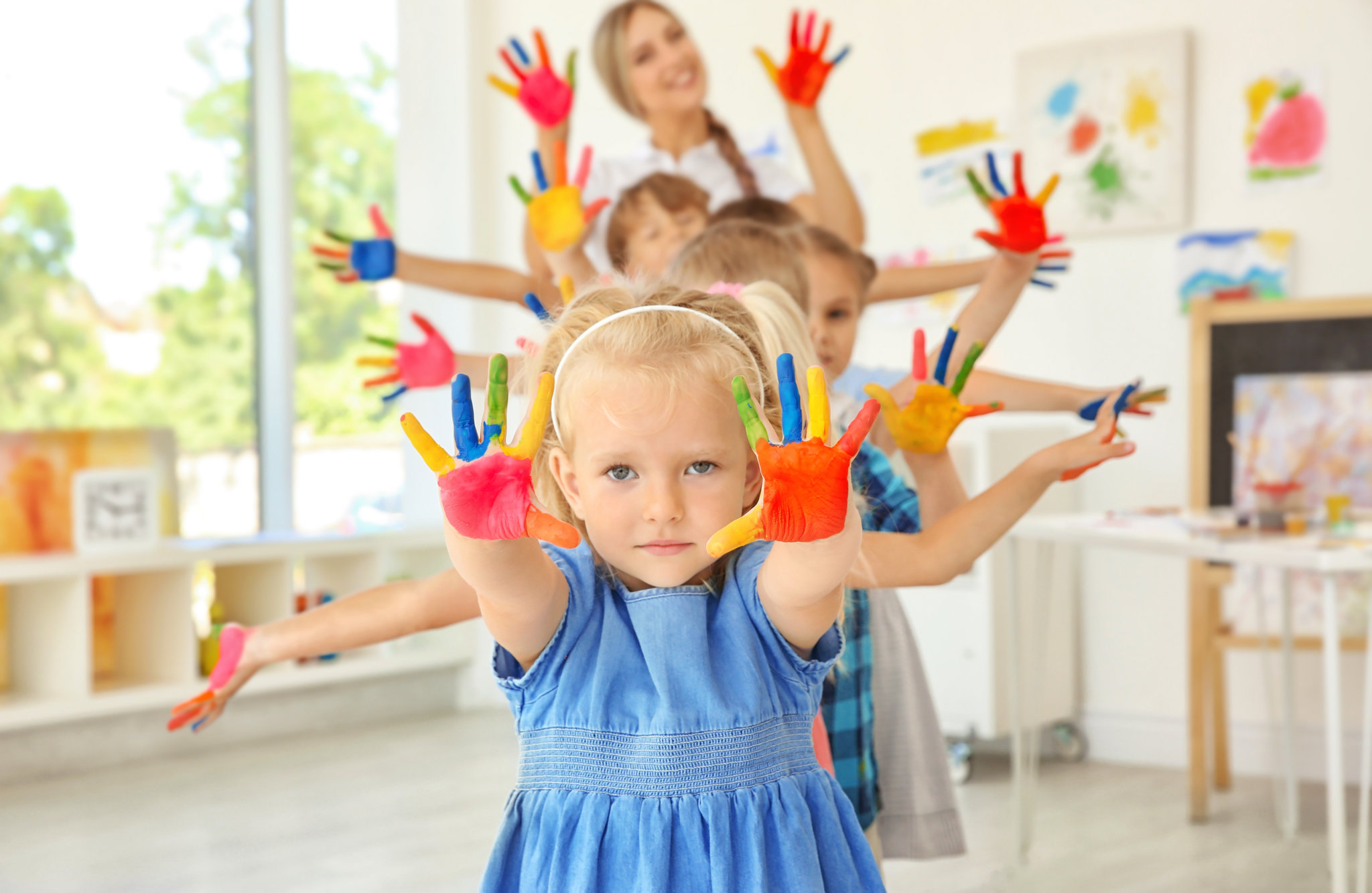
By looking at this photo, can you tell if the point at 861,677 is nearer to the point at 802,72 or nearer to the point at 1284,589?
the point at 802,72

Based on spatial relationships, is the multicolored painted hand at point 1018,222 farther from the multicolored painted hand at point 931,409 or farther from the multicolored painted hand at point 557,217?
the multicolored painted hand at point 557,217

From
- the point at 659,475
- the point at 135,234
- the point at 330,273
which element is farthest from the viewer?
the point at 330,273

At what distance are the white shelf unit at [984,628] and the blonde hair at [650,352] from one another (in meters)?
2.02

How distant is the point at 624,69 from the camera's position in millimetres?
2434

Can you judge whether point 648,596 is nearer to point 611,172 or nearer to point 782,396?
point 782,396

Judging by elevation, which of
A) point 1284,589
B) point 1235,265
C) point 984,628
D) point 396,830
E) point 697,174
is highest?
point 697,174

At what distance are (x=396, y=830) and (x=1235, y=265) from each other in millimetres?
2229

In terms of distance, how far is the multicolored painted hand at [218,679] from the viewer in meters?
1.17

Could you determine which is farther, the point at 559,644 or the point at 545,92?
the point at 545,92

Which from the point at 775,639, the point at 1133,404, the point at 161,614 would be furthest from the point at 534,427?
the point at 161,614

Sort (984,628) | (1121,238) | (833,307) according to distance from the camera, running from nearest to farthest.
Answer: (833,307)
(984,628)
(1121,238)

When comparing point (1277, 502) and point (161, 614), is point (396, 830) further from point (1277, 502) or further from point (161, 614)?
point (1277, 502)

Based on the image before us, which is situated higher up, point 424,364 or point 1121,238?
point 1121,238

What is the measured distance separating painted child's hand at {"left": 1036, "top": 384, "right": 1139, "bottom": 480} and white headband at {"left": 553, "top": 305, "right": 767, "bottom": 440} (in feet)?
1.22
